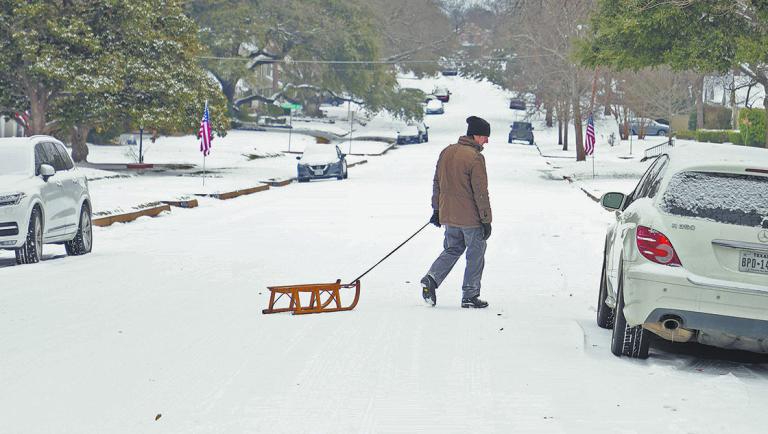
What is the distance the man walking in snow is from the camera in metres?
11.7

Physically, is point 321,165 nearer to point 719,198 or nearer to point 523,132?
point 719,198

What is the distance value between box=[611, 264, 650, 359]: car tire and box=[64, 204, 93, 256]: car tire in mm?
10601

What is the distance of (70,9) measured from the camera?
4103cm

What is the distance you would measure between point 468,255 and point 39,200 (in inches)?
281

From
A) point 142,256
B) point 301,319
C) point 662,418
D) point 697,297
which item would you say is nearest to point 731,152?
point 697,297

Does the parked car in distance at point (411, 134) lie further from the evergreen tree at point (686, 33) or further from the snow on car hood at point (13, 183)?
the snow on car hood at point (13, 183)

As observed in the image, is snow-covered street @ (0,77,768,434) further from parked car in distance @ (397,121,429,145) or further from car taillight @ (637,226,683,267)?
parked car in distance @ (397,121,429,145)

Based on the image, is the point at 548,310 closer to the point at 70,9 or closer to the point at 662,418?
the point at 662,418

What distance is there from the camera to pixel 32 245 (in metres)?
16.1

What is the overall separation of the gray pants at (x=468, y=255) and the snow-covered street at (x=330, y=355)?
279 millimetres

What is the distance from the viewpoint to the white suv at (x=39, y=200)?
51.6 feet

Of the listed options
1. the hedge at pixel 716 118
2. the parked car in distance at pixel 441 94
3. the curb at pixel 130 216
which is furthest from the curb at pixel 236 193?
the parked car in distance at pixel 441 94

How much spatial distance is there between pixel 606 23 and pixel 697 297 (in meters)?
27.9

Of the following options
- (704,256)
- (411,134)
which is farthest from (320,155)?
(411,134)
